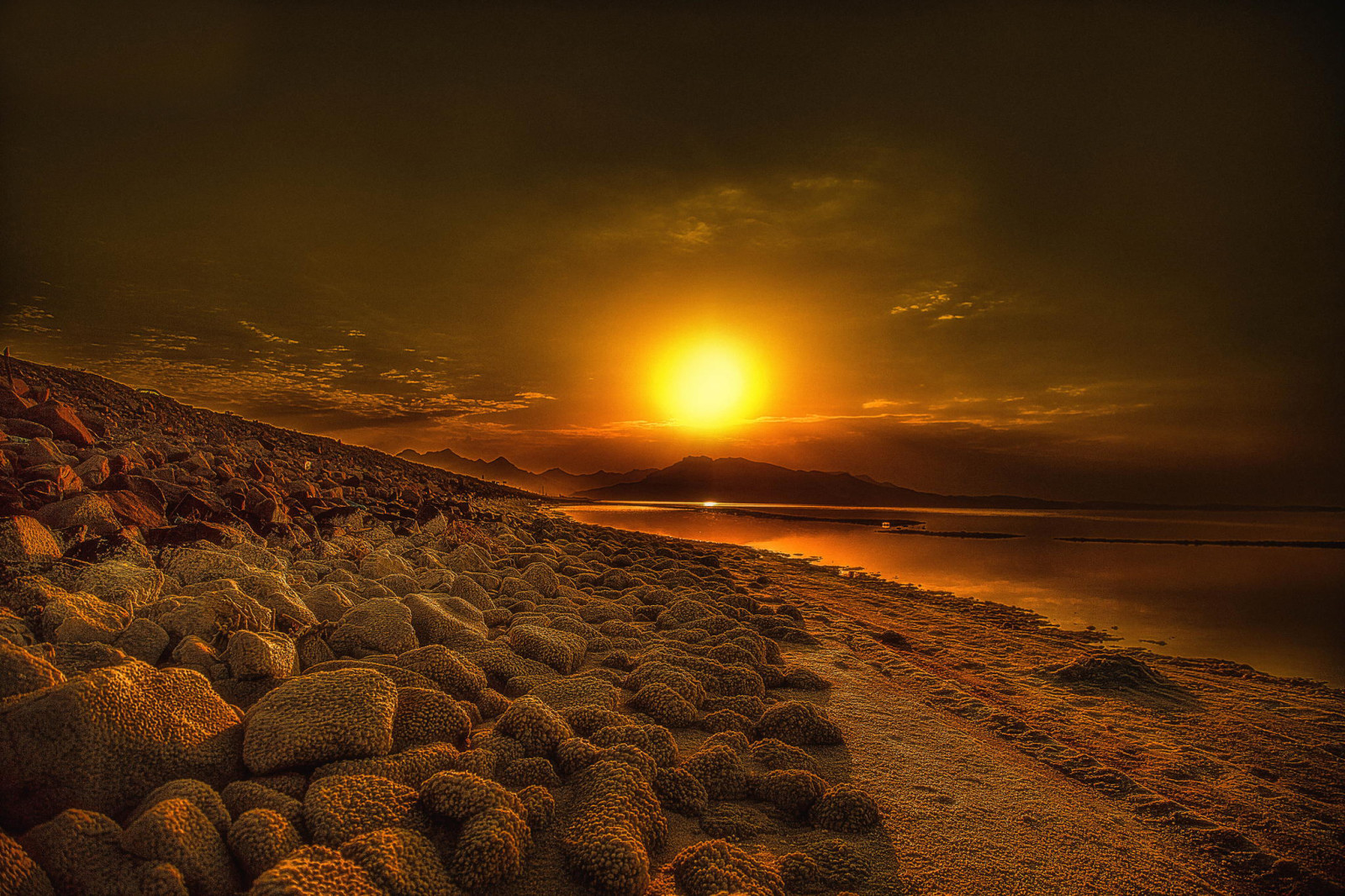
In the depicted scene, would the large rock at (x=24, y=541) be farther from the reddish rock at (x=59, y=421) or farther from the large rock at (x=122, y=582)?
the reddish rock at (x=59, y=421)

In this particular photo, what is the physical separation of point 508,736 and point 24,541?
9.69ft

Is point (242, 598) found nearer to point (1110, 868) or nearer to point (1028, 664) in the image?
point (1110, 868)

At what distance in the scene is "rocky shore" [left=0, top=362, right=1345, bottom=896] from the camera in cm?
186

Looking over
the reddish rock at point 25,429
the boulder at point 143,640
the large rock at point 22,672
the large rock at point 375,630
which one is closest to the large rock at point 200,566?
the large rock at point 375,630

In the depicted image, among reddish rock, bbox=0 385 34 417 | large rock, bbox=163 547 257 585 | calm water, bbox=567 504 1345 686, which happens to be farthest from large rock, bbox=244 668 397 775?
calm water, bbox=567 504 1345 686

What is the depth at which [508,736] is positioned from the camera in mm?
2686

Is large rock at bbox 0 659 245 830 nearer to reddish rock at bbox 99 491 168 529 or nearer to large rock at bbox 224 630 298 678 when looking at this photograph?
large rock at bbox 224 630 298 678

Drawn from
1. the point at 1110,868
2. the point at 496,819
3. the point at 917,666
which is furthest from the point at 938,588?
the point at 496,819

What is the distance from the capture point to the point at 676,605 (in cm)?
580

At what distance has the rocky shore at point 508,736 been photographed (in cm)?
186

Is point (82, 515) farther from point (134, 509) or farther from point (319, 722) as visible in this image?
point (319, 722)

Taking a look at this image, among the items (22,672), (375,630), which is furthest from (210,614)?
(22,672)

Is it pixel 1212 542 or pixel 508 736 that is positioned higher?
pixel 508 736

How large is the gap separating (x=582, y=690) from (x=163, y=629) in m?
2.07
